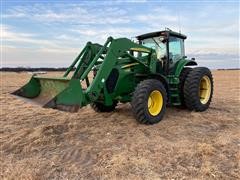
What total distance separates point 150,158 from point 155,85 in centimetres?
265

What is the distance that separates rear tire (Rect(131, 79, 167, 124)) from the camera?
24.1 ft

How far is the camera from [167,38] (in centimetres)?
906

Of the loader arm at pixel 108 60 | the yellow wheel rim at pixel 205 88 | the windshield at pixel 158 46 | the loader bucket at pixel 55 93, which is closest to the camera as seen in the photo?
the loader bucket at pixel 55 93

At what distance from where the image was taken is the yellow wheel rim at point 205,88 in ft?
32.9

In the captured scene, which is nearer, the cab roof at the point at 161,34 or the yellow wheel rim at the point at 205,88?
the cab roof at the point at 161,34

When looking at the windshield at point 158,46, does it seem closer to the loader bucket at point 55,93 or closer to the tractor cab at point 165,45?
the tractor cab at point 165,45

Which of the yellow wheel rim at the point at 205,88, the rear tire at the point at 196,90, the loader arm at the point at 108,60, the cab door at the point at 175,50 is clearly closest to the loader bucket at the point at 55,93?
the loader arm at the point at 108,60

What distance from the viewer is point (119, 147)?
605cm

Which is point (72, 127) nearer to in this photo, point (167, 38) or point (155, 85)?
point (155, 85)

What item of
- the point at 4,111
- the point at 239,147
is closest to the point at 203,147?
the point at 239,147

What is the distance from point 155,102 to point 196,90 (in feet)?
5.52

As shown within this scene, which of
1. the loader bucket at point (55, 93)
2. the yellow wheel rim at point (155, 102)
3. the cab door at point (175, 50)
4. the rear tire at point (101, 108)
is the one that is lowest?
the rear tire at point (101, 108)

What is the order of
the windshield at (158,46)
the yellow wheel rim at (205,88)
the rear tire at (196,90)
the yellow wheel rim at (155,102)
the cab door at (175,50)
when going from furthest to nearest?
the yellow wheel rim at (205,88)
the cab door at (175,50)
the windshield at (158,46)
the rear tire at (196,90)
the yellow wheel rim at (155,102)

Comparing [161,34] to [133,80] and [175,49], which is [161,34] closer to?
[175,49]
